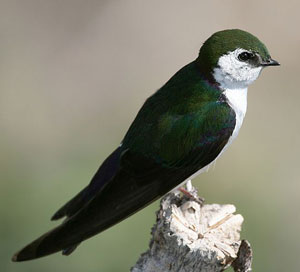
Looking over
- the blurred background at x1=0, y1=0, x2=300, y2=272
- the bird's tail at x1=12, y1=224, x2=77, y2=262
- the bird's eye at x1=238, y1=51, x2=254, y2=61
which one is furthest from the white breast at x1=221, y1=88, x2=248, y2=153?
the blurred background at x1=0, y1=0, x2=300, y2=272

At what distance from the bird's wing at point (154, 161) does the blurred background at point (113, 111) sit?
1.42 metres

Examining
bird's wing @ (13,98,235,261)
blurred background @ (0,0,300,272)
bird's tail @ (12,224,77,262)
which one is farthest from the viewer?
blurred background @ (0,0,300,272)

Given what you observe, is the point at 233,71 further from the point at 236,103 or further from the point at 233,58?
the point at 236,103

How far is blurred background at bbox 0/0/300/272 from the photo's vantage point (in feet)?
22.0

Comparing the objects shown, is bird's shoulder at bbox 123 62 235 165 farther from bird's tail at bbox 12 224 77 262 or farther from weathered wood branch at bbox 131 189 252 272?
bird's tail at bbox 12 224 77 262

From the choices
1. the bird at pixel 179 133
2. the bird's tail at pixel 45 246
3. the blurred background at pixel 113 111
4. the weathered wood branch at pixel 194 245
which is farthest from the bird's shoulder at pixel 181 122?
the blurred background at pixel 113 111

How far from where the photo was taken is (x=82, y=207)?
16.1 ft

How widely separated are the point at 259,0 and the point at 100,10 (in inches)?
74.3

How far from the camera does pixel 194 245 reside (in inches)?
161

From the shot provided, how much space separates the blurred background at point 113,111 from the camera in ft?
22.0

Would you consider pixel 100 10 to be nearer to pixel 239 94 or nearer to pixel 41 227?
pixel 41 227

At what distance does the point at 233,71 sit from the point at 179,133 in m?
0.51

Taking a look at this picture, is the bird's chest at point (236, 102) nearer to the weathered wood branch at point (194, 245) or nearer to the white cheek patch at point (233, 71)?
the white cheek patch at point (233, 71)

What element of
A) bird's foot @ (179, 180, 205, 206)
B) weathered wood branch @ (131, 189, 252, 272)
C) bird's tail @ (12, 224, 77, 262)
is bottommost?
weathered wood branch @ (131, 189, 252, 272)
